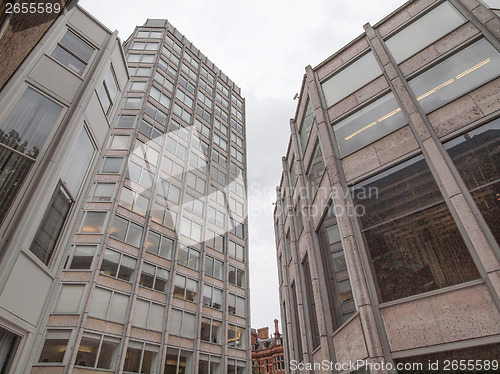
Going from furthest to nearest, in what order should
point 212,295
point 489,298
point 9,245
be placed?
1. point 212,295
2. point 489,298
3. point 9,245

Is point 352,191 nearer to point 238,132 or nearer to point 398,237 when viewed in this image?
point 398,237

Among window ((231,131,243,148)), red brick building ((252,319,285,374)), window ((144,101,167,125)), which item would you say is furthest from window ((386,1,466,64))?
red brick building ((252,319,285,374))

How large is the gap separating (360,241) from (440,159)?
3839mm

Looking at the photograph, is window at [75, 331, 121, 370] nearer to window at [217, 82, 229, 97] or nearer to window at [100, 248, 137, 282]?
window at [100, 248, 137, 282]

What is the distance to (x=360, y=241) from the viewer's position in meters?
11.3

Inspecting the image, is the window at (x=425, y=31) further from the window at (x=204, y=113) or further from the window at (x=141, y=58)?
the window at (x=141, y=58)

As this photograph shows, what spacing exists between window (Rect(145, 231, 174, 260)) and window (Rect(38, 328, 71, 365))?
906 cm

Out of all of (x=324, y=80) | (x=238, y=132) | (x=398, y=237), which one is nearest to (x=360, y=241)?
(x=398, y=237)

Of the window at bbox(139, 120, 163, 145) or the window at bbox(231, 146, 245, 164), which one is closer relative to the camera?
the window at bbox(139, 120, 163, 145)

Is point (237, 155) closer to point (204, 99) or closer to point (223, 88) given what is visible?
point (204, 99)

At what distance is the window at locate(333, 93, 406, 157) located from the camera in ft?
41.5

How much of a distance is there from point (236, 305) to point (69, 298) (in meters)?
16.9

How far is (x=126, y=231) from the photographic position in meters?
27.6

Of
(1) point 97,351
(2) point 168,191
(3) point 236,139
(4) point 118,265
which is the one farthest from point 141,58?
(1) point 97,351
